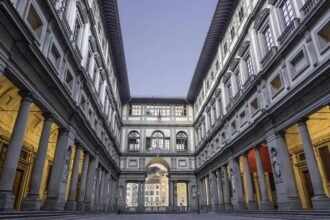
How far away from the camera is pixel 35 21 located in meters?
12.4

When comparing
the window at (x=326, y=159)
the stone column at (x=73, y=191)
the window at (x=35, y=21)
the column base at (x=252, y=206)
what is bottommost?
the column base at (x=252, y=206)

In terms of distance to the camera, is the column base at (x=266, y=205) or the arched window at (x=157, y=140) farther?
the arched window at (x=157, y=140)

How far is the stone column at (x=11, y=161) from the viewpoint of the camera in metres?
9.27

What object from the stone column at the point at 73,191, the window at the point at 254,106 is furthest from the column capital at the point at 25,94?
the window at the point at 254,106

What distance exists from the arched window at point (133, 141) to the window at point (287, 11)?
31670 mm

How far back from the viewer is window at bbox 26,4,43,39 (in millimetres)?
11820

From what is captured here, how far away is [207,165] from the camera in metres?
33.1

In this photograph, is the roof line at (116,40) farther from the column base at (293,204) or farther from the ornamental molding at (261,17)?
the column base at (293,204)

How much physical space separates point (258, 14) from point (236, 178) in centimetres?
1423

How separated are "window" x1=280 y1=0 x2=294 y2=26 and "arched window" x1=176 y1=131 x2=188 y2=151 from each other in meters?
29.7

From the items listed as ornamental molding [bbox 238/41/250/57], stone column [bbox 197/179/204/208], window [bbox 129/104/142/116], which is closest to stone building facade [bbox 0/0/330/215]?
ornamental molding [bbox 238/41/250/57]

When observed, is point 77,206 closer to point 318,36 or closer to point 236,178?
point 236,178

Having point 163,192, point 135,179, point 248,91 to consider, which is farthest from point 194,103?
point 163,192

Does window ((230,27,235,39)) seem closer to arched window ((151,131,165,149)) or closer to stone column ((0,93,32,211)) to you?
stone column ((0,93,32,211))
